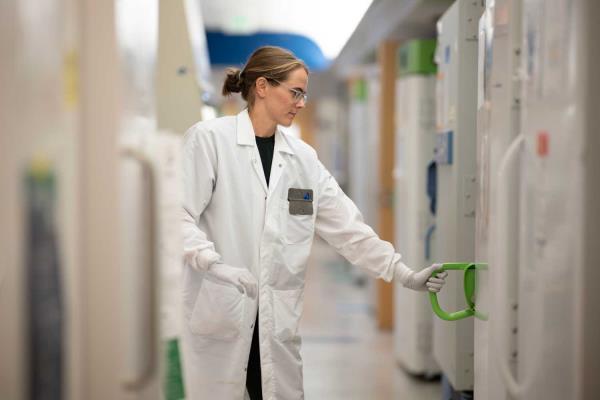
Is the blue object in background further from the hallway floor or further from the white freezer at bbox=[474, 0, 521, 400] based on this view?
the white freezer at bbox=[474, 0, 521, 400]

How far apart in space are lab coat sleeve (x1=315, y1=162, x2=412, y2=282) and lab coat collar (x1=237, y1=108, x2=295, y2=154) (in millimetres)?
201

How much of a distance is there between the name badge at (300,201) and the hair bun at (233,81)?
469 millimetres

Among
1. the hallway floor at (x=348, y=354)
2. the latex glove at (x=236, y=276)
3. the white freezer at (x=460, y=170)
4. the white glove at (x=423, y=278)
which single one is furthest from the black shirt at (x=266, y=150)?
the hallway floor at (x=348, y=354)

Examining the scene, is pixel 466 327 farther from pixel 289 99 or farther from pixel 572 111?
pixel 572 111

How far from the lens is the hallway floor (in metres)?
4.29

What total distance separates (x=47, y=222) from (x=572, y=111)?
1.24m

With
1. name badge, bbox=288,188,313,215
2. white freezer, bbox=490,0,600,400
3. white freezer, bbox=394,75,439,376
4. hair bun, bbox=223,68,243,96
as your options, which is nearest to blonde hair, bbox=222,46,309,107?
hair bun, bbox=223,68,243,96

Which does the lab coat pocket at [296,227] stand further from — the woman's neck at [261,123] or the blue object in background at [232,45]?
the blue object in background at [232,45]

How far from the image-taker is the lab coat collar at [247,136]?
8.39ft

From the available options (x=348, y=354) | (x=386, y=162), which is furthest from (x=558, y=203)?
(x=386, y=162)

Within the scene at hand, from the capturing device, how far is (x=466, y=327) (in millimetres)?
2959

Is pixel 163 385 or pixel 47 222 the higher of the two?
pixel 47 222

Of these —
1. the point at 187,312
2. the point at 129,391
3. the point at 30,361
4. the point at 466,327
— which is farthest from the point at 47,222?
the point at 466,327

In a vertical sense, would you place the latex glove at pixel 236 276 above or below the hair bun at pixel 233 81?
below
